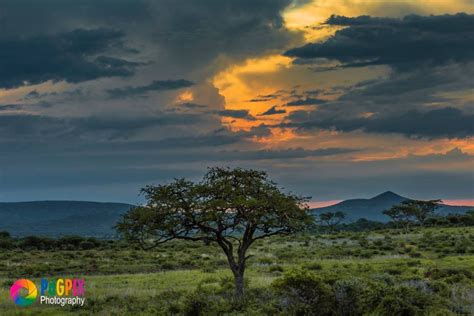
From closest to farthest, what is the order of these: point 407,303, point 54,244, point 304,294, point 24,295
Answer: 1. point 407,303
2. point 304,294
3. point 24,295
4. point 54,244

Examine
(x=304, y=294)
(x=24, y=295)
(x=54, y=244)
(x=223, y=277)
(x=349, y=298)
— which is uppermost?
(x=304, y=294)

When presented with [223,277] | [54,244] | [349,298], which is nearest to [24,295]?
[223,277]

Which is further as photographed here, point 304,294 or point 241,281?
point 241,281

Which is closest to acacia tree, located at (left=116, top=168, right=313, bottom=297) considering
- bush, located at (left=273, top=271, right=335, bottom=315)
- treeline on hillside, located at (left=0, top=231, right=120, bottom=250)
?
bush, located at (left=273, top=271, right=335, bottom=315)

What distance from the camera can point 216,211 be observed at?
29172 millimetres

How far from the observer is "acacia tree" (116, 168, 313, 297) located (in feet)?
96.7

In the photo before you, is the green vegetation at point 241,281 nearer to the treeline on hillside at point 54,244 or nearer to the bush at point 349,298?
the bush at point 349,298

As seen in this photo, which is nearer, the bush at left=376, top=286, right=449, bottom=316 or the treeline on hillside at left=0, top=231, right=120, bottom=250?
the bush at left=376, top=286, right=449, bottom=316

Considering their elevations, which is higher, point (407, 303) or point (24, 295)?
point (407, 303)

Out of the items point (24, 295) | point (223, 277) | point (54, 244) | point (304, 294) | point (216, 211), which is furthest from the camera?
point (54, 244)

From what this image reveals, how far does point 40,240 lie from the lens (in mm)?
104125

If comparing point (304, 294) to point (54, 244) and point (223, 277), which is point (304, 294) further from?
point (54, 244)

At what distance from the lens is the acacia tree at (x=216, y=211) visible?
29.5 meters

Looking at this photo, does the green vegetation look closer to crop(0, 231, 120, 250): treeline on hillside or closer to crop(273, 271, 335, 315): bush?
crop(273, 271, 335, 315): bush
